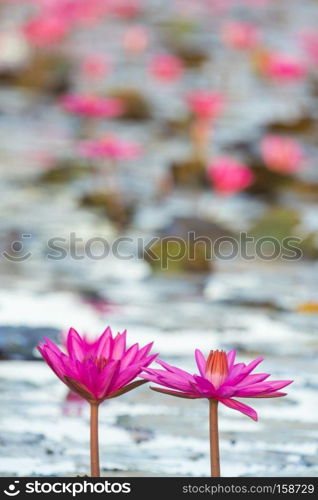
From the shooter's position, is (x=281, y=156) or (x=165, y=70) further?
(x=165, y=70)

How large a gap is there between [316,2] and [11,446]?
5.01m

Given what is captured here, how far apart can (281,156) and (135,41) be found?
1857 mm

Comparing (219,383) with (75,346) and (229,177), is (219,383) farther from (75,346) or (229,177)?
(229,177)

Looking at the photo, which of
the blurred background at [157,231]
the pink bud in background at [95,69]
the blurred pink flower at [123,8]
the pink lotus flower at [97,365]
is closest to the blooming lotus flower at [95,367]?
the pink lotus flower at [97,365]

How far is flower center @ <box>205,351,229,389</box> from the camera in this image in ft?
2.92

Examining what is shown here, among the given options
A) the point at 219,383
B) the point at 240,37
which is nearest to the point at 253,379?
the point at 219,383

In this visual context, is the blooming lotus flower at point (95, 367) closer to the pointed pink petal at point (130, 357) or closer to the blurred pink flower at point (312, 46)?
the pointed pink petal at point (130, 357)

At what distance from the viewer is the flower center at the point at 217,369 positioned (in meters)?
0.89

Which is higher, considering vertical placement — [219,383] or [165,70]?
[165,70]

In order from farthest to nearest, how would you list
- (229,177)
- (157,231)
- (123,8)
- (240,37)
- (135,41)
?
(123,8), (135,41), (240,37), (229,177), (157,231)

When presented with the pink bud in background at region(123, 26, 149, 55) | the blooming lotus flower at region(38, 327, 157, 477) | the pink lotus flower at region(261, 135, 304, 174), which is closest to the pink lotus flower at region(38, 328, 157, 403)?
the blooming lotus flower at region(38, 327, 157, 477)

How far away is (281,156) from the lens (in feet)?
9.05

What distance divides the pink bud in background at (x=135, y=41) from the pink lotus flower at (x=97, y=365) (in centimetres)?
362

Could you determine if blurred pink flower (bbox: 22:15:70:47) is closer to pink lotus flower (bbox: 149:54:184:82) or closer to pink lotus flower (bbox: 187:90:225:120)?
pink lotus flower (bbox: 149:54:184:82)
